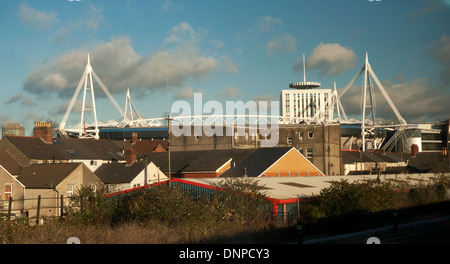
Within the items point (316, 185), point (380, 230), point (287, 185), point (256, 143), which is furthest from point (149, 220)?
point (256, 143)

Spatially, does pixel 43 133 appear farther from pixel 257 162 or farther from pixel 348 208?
pixel 348 208

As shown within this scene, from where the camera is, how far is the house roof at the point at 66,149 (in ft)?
190

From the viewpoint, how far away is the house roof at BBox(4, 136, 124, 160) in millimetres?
58031

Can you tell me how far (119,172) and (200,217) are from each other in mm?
35930

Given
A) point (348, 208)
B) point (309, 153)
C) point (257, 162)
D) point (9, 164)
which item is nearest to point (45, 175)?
point (9, 164)

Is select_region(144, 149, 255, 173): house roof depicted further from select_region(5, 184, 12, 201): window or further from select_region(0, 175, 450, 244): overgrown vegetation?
select_region(0, 175, 450, 244): overgrown vegetation

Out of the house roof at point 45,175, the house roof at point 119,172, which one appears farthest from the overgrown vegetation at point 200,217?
the house roof at point 119,172

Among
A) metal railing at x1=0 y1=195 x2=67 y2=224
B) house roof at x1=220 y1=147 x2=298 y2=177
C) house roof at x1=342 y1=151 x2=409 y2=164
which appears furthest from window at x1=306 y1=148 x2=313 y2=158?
metal railing at x1=0 y1=195 x2=67 y2=224

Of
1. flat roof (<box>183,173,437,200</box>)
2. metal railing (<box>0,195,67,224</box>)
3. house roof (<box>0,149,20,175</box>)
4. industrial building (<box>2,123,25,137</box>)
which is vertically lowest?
metal railing (<box>0,195,67,224</box>)

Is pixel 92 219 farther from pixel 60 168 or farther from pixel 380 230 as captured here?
pixel 60 168

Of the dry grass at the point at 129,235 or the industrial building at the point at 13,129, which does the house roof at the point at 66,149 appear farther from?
the dry grass at the point at 129,235

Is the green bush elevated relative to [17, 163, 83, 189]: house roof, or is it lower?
lower

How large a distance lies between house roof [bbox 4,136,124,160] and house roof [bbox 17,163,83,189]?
10804 mm
